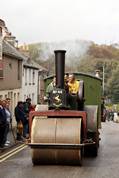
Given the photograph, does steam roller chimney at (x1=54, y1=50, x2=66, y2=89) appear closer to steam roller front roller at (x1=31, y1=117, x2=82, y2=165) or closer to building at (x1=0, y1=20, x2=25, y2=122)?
steam roller front roller at (x1=31, y1=117, x2=82, y2=165)

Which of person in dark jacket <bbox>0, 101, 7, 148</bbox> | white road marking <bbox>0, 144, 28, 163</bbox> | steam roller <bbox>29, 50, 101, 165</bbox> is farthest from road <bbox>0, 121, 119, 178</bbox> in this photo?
person in dark jacket <bbox>0, 101, 7, 148</bbox>

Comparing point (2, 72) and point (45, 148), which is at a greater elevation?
point (2, 72)

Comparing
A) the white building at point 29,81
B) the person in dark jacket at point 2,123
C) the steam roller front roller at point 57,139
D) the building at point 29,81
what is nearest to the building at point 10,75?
the building at point 29,81

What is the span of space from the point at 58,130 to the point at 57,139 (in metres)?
0.24

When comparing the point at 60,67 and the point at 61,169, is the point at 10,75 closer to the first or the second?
the point at 60,67

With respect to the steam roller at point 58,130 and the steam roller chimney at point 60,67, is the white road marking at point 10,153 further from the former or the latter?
the steam roller chimney at point 60,67

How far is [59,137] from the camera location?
1300 cm

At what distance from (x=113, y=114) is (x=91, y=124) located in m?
64.6

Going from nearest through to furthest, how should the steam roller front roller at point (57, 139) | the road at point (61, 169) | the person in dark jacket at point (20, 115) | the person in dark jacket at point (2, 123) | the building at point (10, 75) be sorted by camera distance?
the road at point (61, 169) → the steam roller front roller at point (57, 139) → the person in dark jacket at point (2, 123) → the person in dark jacket at point (20, 115) → the building at point (10, 75)

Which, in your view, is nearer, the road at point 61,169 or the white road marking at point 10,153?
the road at point 61,169

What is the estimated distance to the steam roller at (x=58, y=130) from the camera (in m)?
12.9

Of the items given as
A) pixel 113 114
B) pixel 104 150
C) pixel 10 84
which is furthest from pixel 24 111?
pixel 113 114

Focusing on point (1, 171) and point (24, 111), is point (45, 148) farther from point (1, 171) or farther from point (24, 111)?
point (24, 111)

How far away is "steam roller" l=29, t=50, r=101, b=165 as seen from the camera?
12.9m
